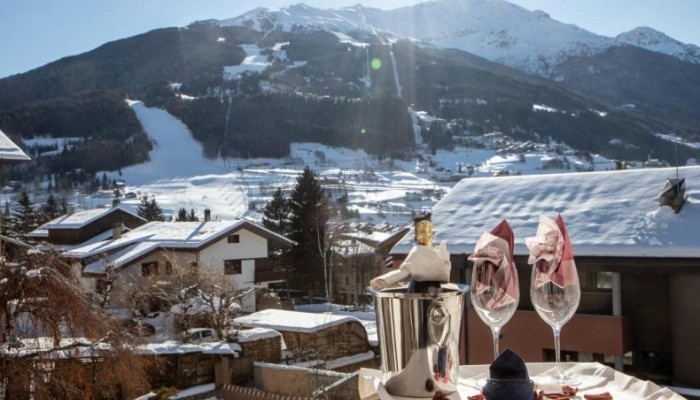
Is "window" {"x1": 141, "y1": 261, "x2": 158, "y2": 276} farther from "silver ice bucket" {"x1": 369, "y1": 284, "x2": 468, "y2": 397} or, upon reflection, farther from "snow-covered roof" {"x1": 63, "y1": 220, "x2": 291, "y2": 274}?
"silver ice bucket" {"x1": 369, "y1": 284, "x2": 468, "y2": 397}

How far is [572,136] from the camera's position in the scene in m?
173

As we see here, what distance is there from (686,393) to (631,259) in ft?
7.71

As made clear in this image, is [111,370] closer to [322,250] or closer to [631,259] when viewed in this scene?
[631,259]

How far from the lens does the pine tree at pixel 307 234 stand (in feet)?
119

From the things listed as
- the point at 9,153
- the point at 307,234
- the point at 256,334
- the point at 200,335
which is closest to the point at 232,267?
the point at 307,234

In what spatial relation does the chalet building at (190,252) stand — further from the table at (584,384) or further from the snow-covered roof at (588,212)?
the table at (584,384)

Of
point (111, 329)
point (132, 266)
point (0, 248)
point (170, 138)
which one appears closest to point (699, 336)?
point (111, 329)

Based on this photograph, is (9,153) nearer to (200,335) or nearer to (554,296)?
(200,335)

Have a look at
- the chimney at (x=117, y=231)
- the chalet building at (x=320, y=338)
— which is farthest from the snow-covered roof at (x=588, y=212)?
the chimney at (x=117, y=231)

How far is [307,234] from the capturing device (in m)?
36.5

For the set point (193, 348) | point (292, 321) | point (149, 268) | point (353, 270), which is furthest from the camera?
point (353, 270)

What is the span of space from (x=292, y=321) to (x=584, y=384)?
1959 cm

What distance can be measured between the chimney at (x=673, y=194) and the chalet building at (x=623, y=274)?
0.02 m

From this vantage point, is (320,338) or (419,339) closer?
(419,339)
